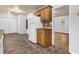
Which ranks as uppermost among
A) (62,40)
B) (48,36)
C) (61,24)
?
(61,24)

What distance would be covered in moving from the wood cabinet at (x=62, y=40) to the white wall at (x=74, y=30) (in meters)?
0.31

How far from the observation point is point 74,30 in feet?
11.7

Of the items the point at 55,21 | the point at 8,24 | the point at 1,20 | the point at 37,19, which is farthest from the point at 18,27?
the point at 55,21

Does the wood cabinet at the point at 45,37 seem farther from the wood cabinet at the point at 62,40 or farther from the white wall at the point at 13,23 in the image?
the white wall at the point at 13,23

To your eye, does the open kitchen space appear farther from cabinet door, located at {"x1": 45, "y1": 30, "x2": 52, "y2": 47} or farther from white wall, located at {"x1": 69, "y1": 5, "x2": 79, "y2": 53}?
white wall, located at {"x1": 69, "y1": 5, "x2": 79, "y2": 53}

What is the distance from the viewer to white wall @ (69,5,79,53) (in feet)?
11.3

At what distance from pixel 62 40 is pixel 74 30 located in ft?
3.10

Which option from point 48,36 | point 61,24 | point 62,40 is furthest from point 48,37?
point 61,24

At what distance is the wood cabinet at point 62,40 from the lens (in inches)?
159

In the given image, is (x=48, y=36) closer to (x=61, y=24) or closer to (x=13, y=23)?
(x=61, y=24)

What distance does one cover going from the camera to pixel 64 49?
4.23m
